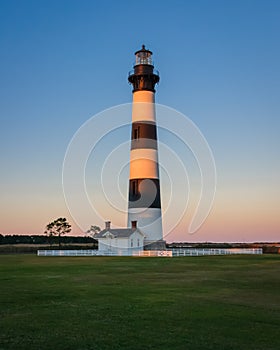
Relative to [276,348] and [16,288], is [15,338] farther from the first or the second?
[16,288]

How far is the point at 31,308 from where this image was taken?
12797 mm

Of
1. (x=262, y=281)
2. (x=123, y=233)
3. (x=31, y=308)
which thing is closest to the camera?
(x=31, y=308)

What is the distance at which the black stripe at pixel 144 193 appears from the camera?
42.9 meters

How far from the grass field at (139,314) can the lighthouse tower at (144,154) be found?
2359cm

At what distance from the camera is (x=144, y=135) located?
140ft

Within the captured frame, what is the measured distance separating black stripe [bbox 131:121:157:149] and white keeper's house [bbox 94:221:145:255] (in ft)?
25.8

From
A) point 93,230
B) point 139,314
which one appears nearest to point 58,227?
point 93,230

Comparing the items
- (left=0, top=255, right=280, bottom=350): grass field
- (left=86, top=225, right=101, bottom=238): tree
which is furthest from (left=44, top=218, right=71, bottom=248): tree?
(left=0, top=255, right=280, bottom=350): grass field

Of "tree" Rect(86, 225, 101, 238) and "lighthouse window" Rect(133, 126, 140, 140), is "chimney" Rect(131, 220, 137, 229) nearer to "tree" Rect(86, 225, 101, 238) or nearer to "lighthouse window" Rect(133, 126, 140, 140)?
"lighthouse window" Rect(133, 126, 140, 140)

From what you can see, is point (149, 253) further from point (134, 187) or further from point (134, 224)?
point (134, 187)

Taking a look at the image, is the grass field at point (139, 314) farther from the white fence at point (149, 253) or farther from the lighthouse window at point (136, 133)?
the lighthouse window at point (136, 133)

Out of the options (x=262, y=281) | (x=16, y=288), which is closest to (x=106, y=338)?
(x=16, y=288)

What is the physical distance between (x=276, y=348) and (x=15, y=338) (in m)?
5.31

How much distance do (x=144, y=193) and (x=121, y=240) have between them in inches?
277
